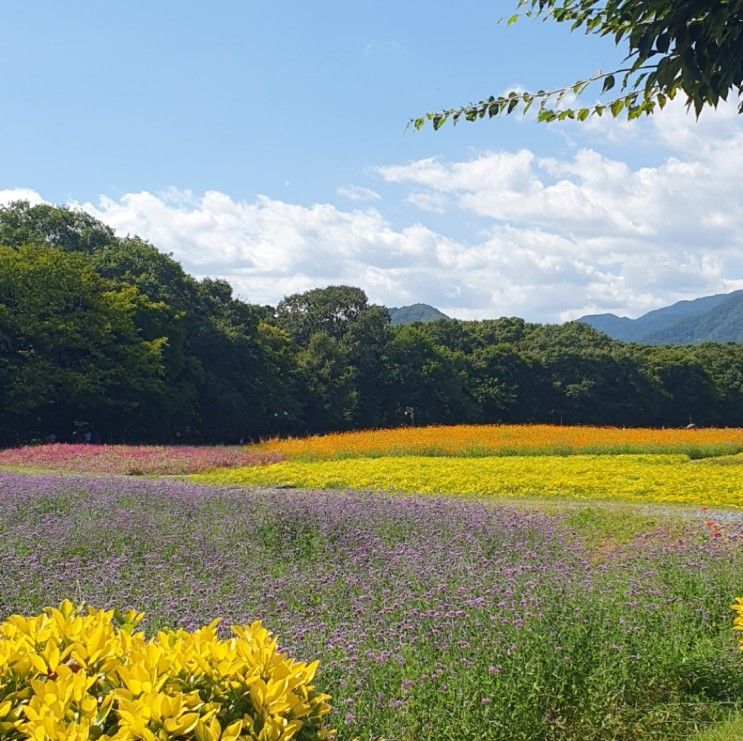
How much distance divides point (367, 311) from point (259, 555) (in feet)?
144

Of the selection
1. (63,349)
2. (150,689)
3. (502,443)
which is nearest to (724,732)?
(150,689)

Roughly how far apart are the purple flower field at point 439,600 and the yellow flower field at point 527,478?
5196 mm

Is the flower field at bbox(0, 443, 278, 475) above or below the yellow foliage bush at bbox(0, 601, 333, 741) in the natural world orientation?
below

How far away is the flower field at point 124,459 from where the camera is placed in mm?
22609

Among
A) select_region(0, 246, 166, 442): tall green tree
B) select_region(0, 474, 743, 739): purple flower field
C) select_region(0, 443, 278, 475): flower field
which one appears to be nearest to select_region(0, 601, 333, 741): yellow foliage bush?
select_region(0, 474, 743, 739): purple flower field

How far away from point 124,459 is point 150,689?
22.4 metres

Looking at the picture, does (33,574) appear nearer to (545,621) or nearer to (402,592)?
(402,592)

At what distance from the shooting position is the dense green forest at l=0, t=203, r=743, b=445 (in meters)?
34.8

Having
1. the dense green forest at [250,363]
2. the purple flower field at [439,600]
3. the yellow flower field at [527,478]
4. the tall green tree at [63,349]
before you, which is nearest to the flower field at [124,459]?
the yellow flower field at [527,478]

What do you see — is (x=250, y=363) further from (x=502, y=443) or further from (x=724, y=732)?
(x=724, y=732)

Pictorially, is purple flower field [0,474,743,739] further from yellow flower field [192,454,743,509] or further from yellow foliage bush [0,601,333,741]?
yellow flower field [192,454,743,509]

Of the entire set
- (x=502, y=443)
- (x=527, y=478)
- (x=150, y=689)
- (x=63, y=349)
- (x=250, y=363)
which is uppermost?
(x=63, y=349)

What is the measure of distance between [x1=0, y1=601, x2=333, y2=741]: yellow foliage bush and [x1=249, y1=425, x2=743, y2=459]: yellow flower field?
73.1 feet

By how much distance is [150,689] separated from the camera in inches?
91.3
